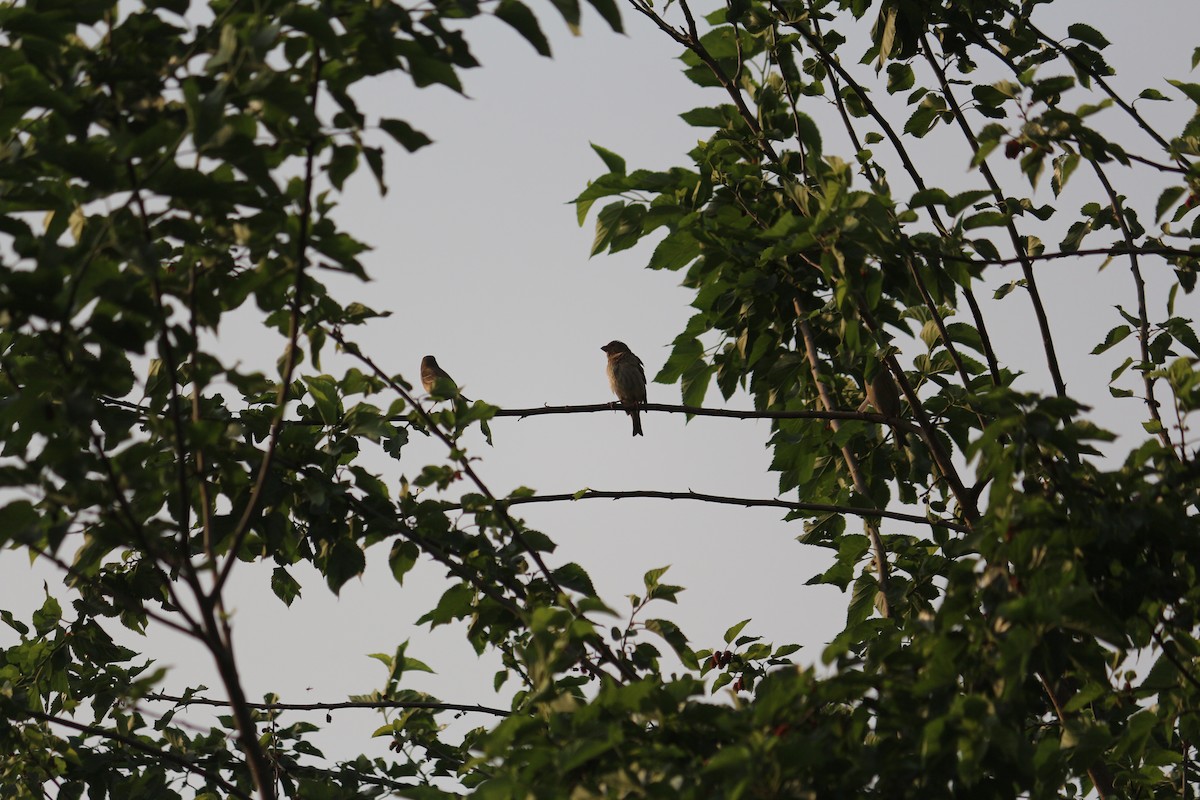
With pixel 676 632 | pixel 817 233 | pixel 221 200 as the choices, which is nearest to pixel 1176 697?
pixel 676 632

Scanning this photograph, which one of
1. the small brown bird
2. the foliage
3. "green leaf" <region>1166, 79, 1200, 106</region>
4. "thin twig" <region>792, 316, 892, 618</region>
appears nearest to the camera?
the foliage

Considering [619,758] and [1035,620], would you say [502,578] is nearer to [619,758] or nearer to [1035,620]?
[619,758]

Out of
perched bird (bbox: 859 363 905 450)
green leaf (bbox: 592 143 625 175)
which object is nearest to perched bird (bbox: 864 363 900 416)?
perched bird (bbox: 859 363 905 450)

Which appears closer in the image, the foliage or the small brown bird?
the foliage

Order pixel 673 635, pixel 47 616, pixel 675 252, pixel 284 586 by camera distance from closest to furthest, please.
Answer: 1. pixel 673 635
2. pixel 675 252
3. pixel 284 586
4. pixel 47 616

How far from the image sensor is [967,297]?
214 inches

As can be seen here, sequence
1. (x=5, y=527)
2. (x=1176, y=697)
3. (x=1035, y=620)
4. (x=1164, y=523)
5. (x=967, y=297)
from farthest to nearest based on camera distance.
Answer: (x=967, y=297) < (x=1176, y=697) < (x=1164, y=523) < (x=1035, y=620) < (x=5, y=527)

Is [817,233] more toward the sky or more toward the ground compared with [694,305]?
more toward the ground

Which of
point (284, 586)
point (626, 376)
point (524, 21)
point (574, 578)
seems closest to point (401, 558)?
point (574, 578)

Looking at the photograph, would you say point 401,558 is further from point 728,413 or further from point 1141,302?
point 1141,302

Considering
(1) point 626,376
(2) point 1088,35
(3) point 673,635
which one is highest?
(1) point 626,376

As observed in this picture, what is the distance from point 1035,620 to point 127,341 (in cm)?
212

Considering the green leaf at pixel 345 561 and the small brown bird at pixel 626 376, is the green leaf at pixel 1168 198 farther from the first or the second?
the small brown bird at pixel 626 376

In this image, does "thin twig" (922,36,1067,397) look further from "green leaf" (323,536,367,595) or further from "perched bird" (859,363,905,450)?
"green leaf" (323,536,367,595)
